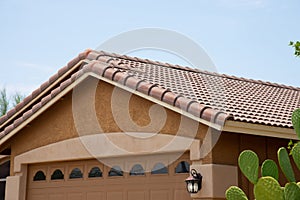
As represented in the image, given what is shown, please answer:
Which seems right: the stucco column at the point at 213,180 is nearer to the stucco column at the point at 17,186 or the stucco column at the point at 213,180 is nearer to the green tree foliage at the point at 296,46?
the green tree foliage at the point at 296,46

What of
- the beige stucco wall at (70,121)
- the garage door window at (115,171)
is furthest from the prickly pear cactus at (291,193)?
the garage door window at (115,171)

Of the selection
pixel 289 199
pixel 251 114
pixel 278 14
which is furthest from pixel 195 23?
pixel 289 199

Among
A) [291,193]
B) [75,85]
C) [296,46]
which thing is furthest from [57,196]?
[296,46]

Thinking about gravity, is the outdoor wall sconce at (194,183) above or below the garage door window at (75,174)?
below

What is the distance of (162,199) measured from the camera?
1218 centimetres

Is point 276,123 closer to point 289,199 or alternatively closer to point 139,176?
point 139,176

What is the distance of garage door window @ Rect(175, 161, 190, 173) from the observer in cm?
1198

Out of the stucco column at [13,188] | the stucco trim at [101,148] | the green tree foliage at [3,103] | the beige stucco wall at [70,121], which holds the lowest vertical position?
the stucco column at [13,188]

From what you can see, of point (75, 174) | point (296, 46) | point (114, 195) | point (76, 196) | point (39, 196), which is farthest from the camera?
point (39, 196)

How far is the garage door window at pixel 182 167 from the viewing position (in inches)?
472

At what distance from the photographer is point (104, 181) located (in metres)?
13.2

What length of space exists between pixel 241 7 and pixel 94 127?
4258mm

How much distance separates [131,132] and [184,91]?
4.85ft

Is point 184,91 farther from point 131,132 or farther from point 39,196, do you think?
point 39,196
